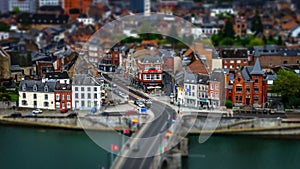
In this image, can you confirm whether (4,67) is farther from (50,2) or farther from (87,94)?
(50,2)

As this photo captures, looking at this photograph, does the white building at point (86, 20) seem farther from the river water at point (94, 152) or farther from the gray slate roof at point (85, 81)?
the river water at point (94, 152)

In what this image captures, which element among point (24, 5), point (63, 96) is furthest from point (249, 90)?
point (24, 5)

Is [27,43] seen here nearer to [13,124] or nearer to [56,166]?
[13,124]

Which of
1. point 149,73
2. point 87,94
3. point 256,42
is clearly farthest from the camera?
point 256,42

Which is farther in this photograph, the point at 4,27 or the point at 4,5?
the point at 4,5

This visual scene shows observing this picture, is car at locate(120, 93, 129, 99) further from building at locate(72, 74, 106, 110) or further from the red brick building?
the red brick building

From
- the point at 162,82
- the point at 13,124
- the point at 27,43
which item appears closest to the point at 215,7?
the point at 27,43

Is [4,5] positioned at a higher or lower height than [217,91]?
higher

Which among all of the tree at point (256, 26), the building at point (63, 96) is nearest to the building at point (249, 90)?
the building at point (63, 96)
